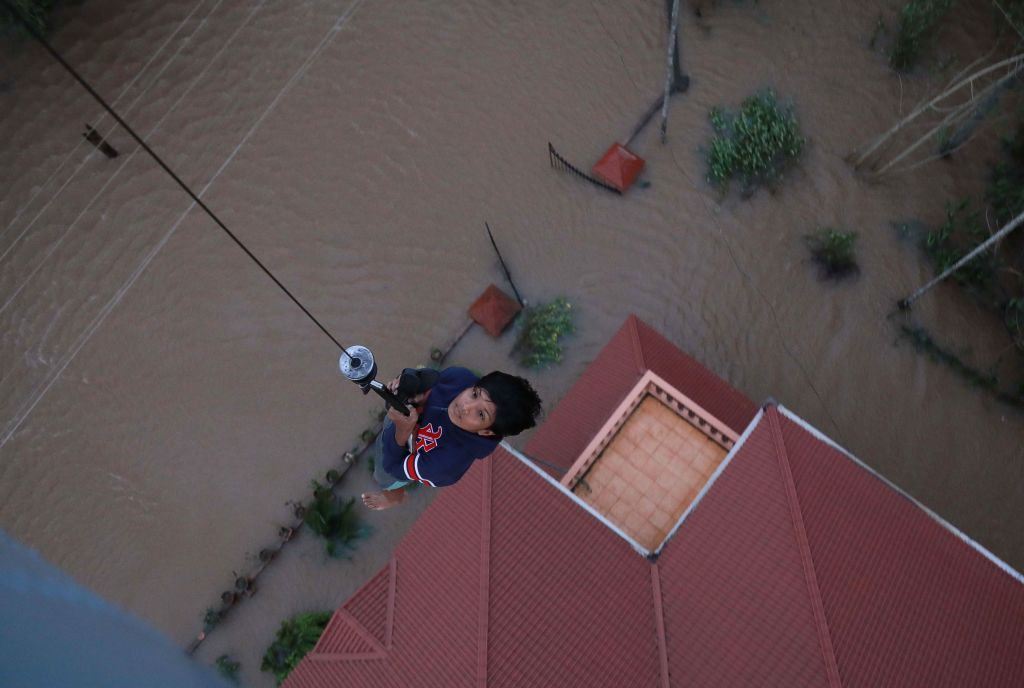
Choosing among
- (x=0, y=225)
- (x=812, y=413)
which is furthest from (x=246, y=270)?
(x=812, y=413)

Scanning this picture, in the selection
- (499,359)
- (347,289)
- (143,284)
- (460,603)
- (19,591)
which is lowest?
(19,591)

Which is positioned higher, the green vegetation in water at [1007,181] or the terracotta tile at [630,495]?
the green vegetation in water at [1007,181]

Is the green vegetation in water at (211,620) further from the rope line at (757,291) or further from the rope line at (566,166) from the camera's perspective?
the rope line at (757,291)

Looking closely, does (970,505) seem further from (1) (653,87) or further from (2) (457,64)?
(2) (457,64)

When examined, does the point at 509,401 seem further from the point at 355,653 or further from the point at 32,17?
the point at 32,17

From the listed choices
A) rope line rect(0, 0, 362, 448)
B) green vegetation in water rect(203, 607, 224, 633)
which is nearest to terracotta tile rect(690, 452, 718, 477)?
green vegetation in water rect(203, 607, 224, 633)

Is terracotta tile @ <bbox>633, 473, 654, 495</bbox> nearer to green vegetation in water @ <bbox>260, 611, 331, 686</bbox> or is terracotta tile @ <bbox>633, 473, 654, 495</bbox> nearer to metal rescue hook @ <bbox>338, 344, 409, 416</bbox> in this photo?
metal rescue hook @ <bbox>338, 344, 409, 416</bbox>

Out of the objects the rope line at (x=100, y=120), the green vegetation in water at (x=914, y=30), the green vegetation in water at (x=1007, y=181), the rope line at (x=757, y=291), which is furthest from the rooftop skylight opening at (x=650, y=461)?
the rope line at (x=100, y=120)
